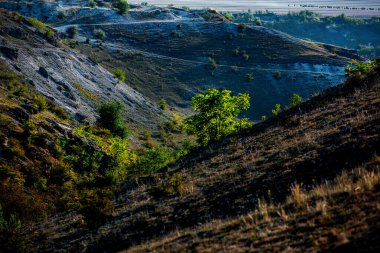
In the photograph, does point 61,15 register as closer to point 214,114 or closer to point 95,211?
point 214,114

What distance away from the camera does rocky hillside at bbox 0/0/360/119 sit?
4776 inches

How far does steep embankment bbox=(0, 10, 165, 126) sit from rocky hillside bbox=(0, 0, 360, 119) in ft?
58.8

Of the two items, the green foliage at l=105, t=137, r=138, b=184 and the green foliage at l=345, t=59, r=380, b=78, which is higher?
the green foliage at l=345, t=59, r=380, b=78

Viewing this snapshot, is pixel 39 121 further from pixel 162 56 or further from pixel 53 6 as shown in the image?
pixel 53 6

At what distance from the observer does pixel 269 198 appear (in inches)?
524

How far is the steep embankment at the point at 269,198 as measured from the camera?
9.24 meters

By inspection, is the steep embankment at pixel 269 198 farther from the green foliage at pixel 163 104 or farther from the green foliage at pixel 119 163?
the green foliage at pixel 163 104

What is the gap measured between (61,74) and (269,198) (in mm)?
79273

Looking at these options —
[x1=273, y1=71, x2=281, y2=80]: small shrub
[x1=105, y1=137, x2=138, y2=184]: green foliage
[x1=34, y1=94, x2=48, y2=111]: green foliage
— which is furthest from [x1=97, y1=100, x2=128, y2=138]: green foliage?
[x1=273, y1=71, x2=281, y2=80]: small shrub

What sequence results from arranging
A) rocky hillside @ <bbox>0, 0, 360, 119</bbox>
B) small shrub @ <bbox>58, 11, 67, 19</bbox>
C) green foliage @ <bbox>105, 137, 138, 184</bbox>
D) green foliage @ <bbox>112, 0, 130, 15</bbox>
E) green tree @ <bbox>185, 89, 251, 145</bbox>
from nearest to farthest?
green foliage @ <bbox>105, 137, 138, 184</bbox> < green tree @ <bbox>185, 89, 251, 145</bbox> < rocky hillside @ <bbox>0, 0, 360, 119</bbox> < small shrub @ <bbox>58, 11, 67, 19</bbox> < green foliage @ <bbox>112, 0, 130, 15</bbox>

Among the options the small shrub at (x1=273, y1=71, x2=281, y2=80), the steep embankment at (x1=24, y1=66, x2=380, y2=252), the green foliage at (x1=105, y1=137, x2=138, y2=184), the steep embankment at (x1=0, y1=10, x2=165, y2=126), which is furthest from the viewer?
the small shrub at (x1=273, y1=71, x2=281, y2=80)

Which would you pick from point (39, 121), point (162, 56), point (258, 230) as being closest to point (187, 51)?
point (162, 56)

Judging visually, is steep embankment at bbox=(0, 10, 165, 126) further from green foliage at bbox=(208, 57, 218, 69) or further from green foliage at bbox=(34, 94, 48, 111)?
green foliage at bbox=(208, 57, 218, 69)

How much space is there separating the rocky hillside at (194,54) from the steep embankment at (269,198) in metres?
87.9
